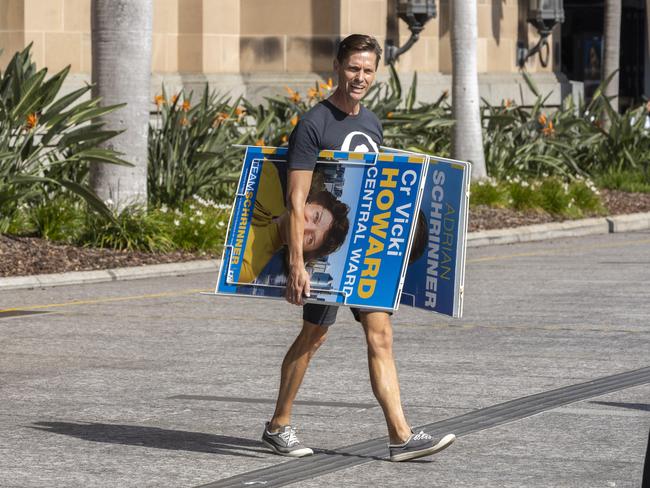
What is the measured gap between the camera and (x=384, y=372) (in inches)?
297

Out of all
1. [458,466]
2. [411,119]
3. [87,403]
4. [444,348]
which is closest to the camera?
[458,466]

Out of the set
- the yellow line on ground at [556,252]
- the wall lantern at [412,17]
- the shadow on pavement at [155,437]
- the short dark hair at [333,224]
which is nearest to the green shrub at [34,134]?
the yellow line on ground at [556,252]

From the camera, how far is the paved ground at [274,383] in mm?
7426

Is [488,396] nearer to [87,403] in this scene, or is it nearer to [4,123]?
[87,403]

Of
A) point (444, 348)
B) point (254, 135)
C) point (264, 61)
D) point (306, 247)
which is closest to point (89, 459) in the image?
point (306, 247)

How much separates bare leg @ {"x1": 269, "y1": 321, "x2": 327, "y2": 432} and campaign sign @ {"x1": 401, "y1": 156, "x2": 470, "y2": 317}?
45 cm

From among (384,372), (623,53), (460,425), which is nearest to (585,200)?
(460,425)

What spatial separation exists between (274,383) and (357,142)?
249cm

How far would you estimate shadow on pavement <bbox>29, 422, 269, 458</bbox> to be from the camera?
7836 mm

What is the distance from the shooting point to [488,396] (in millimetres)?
9195

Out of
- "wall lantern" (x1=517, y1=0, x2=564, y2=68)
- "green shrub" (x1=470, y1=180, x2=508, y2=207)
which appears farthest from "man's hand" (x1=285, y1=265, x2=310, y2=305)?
"wall lantern" (x1=517, y1=0, x2=564, y2=68)

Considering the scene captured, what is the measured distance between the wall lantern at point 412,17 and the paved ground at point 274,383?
451 inches

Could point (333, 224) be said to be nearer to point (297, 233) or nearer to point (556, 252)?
point (297, 233)

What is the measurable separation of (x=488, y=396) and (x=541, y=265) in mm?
7891
